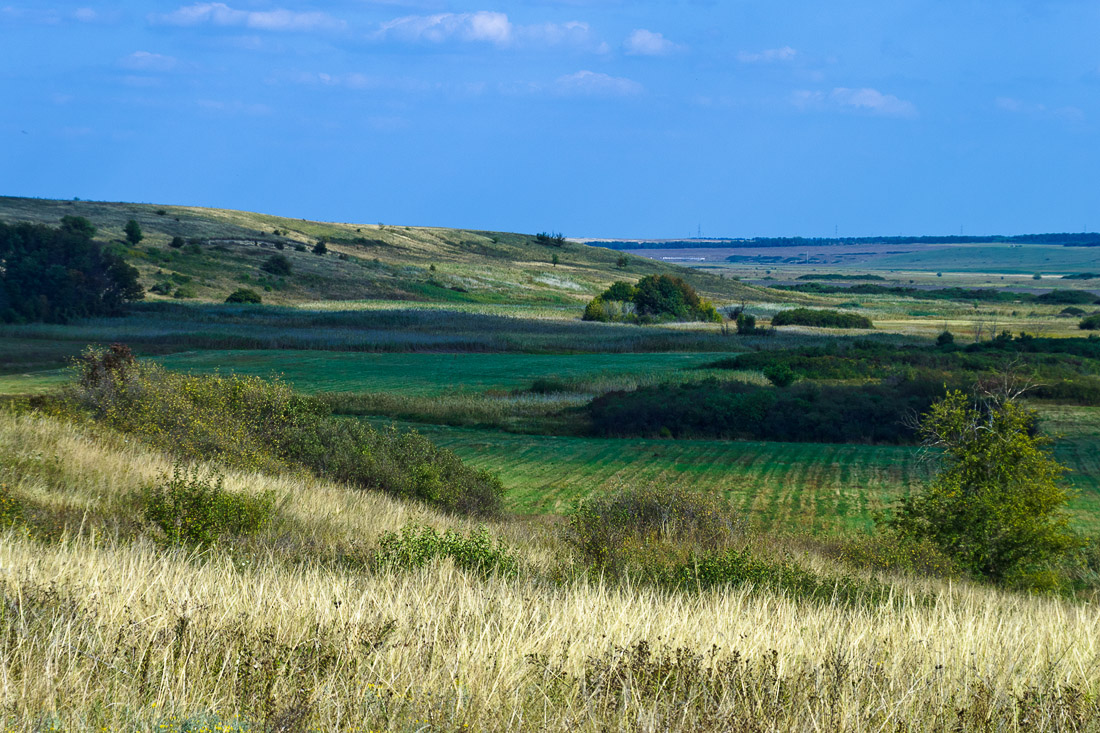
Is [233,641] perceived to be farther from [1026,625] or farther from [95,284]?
[95,284]

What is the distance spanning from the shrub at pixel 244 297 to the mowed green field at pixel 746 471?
62482mm

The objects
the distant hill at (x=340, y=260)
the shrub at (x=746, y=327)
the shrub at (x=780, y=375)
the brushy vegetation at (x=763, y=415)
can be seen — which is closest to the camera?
the brushy vegetation at (x=763, y=415)

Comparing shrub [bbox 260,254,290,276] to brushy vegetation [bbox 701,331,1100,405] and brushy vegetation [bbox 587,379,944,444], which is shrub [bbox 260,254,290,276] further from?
brushy vegetation [bbox 587,379,944,444]

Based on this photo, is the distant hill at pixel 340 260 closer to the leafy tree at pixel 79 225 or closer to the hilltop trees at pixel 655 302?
the leafy tree at pixel 79 225

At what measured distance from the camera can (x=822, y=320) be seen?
348 ft

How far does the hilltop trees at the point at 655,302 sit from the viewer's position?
107312 millimetres

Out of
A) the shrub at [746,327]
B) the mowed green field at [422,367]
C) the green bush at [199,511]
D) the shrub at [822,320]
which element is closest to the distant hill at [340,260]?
the shrub at [822,320]

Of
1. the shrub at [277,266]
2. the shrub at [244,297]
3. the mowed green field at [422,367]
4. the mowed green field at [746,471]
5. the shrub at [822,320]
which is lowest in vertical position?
the mowed green field at [746,471]

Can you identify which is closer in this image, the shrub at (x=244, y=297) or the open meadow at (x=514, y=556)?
the open meadow at (x=514, y=556)

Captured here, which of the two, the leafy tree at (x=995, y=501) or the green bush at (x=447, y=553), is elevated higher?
the green bush at (x=447, y=553)

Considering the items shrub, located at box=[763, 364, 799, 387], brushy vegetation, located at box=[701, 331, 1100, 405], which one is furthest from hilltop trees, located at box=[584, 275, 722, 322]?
shrub, located at box=[763, 364, 799, 387]

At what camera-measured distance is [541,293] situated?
452 ft

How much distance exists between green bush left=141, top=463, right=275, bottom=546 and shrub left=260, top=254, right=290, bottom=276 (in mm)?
108489

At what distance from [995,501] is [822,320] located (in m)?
91.5
